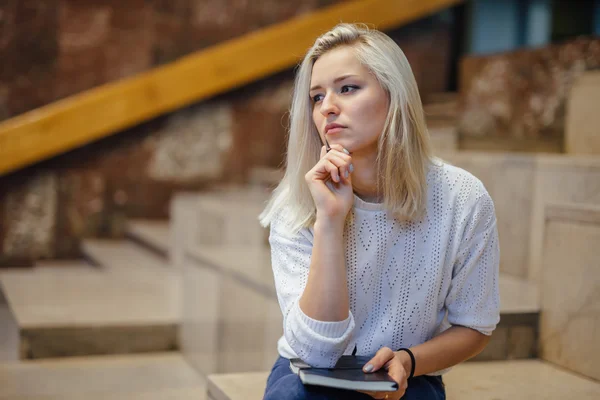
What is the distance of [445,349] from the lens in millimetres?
1432

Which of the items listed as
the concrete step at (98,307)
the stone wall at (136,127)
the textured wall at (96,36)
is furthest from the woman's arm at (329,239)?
the textured wall at (96,36)

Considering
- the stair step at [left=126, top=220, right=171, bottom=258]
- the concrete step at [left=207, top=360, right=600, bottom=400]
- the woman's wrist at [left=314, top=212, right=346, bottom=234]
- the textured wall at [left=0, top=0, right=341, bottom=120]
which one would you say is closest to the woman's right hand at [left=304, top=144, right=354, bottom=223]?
the woman's wrist at [left=314, top=212, right=346, bottom=234]

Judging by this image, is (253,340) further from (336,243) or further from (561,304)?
(336,243)

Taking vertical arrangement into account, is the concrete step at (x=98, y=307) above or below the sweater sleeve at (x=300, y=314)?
below

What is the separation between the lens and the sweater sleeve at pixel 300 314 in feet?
4.40

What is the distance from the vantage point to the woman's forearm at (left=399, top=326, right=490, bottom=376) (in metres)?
1.39

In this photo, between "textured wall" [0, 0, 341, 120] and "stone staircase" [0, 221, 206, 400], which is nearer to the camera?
"stone staircase" [0, 221, 206, 400]

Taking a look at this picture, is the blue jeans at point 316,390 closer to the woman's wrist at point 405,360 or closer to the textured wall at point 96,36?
the woman's wrist at point 405,360

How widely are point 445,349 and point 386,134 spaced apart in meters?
0.43

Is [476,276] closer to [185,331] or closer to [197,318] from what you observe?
[197,318]

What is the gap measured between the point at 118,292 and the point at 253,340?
1099mm

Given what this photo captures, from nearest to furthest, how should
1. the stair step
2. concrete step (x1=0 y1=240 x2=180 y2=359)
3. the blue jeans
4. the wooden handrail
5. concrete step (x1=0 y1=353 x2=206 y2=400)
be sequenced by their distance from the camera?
1. the blue jeans
2. concrete step (x1=0 y1=353 x2=206 y2=400)
3. concrete step (x1=0 y1=240 x2=180 y2=359)
4. the stair step
5. the wooden handrail

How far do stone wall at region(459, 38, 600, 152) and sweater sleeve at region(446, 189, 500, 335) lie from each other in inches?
69.8

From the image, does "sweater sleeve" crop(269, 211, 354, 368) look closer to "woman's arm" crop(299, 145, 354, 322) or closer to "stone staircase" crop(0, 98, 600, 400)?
"woman's arm" crop(299, 145, 354, 322)
